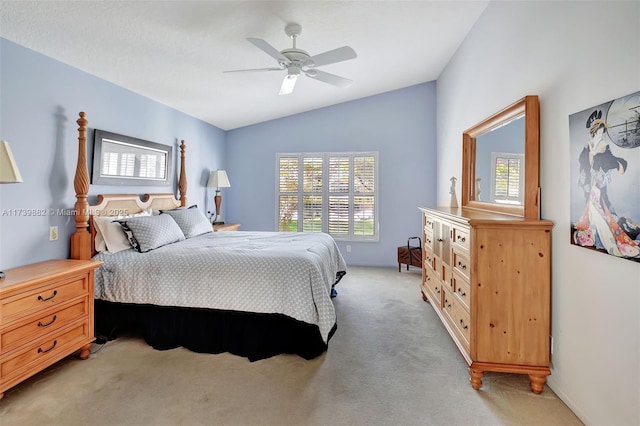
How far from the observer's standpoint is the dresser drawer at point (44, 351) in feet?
6.18

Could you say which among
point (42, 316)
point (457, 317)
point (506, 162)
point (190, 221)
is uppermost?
point (506, 162)

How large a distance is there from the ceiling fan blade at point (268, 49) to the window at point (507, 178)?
2.05 meters

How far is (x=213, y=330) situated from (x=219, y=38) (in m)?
2.54

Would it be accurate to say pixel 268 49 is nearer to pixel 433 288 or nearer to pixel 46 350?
pixel 46 350

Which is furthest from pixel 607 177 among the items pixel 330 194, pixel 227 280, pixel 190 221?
pixel 330 194

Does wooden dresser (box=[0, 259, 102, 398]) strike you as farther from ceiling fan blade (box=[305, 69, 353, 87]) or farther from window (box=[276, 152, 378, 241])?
window (box=[276, 152, 378, 241])

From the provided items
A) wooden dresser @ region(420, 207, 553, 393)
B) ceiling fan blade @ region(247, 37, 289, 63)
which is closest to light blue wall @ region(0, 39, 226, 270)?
ceiling fan blade @ region(247, 37, 289, 63)

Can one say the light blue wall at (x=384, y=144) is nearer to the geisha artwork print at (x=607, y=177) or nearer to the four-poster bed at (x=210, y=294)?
the four-poster bed at (x=210, y=294)

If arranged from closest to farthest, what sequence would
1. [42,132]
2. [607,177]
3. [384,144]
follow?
1. [607,177]
2. [42,132]
3. [384,144]

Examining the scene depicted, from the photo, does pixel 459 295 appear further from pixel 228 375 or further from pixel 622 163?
pixel 228 375

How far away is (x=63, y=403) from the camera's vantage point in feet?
6.20

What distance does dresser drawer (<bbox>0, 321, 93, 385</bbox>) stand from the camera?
1883 mm

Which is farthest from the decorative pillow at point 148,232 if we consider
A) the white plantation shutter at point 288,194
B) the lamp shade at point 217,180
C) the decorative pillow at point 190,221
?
the white plantation shutter at point 288,194

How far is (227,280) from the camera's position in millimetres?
2531
